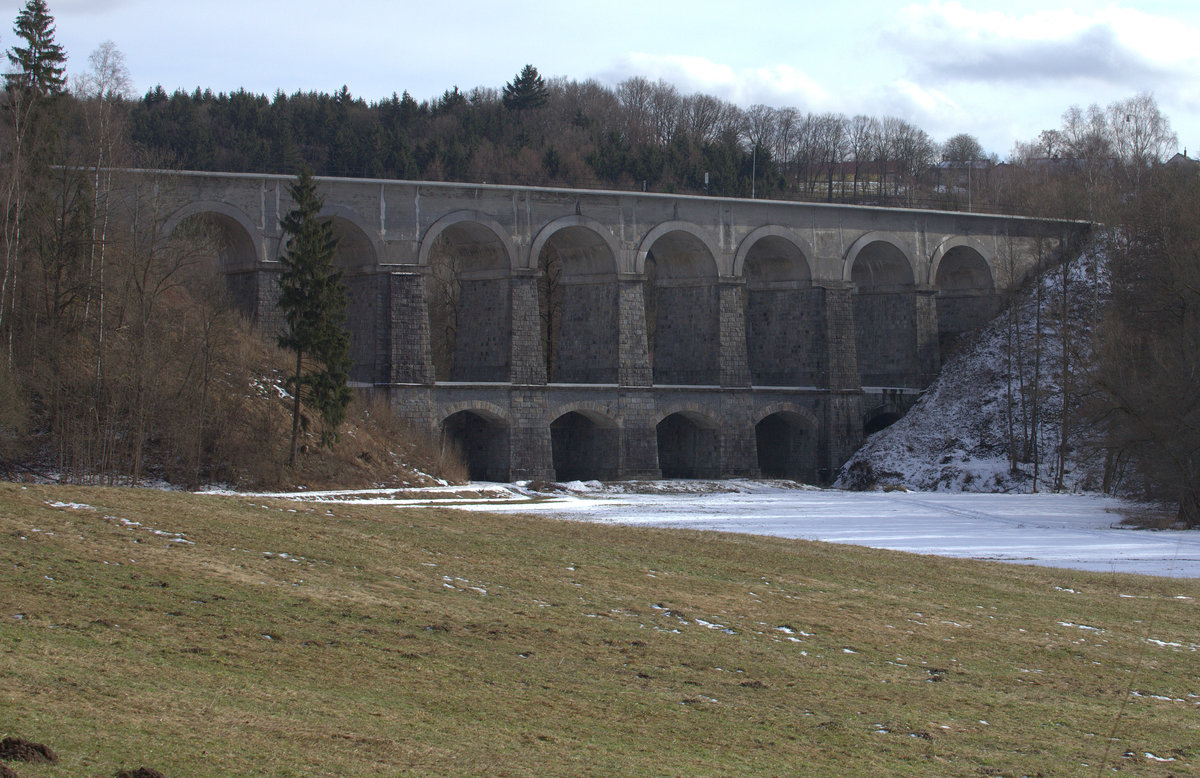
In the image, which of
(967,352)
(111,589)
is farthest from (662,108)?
(111,589)

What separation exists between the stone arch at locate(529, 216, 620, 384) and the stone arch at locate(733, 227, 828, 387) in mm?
6430

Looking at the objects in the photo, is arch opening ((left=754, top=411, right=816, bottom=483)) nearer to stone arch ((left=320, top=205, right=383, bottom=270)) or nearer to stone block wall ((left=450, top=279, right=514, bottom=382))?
stone block wall ((left=450, top=279, right=514, bottom=382))

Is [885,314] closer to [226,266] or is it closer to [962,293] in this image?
[962,293]

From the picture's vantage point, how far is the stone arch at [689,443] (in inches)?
1882

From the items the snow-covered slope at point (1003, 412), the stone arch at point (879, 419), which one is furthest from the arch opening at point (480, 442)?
the stone arch at point (879, 419)

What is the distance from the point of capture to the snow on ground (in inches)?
948

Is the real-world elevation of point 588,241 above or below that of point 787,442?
above

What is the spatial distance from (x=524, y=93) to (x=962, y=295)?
44866mm

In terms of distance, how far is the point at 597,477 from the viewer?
152 ft

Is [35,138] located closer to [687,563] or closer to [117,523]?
[117,523]

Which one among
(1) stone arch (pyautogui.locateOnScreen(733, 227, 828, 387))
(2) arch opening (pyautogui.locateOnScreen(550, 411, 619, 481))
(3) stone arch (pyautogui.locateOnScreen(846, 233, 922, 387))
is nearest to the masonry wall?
(1) stone arch (pyautogui.locateOnScreen(733, 227, 828, 387))

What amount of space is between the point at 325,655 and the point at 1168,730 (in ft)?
23.4

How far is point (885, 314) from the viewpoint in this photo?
54531 millimetres

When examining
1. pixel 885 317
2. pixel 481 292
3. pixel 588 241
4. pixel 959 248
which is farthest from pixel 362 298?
pixel 959 248
